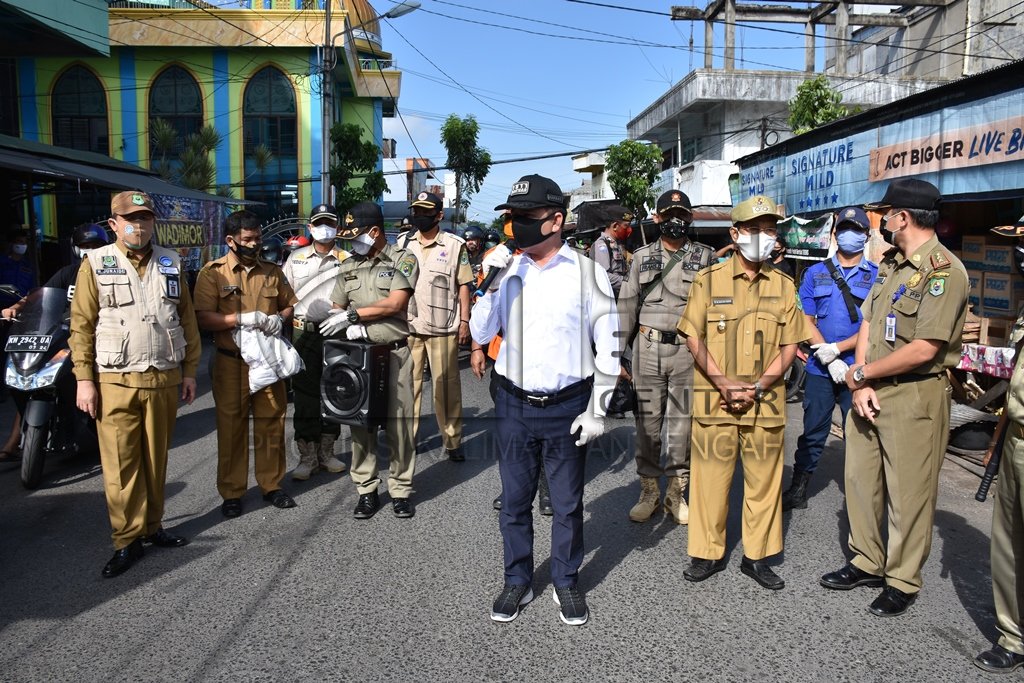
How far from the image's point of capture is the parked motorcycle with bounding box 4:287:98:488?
5.70m

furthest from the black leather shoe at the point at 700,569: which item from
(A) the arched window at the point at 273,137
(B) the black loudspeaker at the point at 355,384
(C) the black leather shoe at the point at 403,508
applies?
(A) the arched window at the point at 273,137

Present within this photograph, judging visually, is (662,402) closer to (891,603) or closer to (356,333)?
(891,603)

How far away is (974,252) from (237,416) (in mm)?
8296

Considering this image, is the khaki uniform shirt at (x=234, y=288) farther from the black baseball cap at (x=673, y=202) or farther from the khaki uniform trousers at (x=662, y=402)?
the black baseball cap at (x=673, y=202)

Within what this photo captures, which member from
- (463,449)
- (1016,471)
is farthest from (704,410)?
(463,449)

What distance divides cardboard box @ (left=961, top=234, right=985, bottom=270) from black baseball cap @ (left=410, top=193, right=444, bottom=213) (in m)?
6.27

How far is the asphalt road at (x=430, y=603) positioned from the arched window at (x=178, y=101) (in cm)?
2521

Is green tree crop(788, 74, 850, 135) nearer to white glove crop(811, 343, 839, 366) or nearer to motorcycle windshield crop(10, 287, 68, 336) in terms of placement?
white glove crop(811, 343, 839, 366)

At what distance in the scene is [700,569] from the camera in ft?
13.6

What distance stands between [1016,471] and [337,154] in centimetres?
2541

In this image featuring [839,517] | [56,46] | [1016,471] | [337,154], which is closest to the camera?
[1016,471]

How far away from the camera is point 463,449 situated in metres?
6.92

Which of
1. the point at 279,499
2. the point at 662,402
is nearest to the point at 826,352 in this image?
the point at 662,402

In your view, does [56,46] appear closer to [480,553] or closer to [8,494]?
[8,494]
